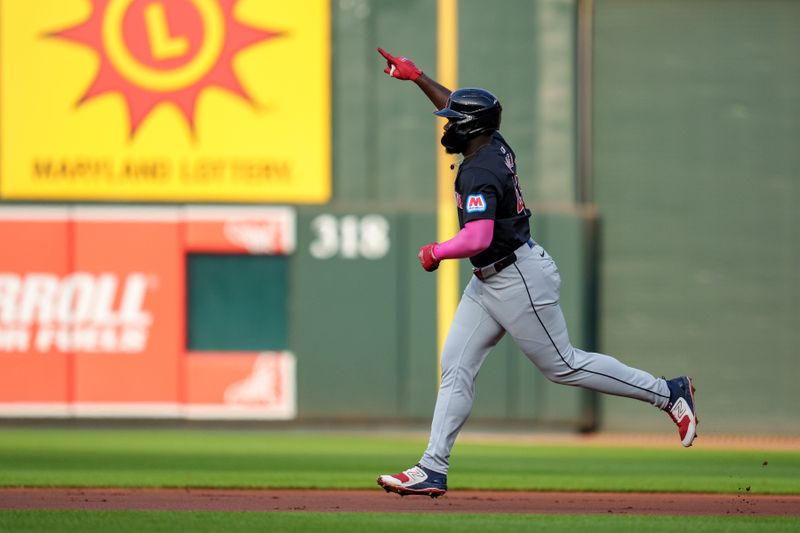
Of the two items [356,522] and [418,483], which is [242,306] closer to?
[418,483]

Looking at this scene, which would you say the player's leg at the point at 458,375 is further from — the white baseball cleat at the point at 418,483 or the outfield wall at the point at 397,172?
the outfield wall at the point at 397,172

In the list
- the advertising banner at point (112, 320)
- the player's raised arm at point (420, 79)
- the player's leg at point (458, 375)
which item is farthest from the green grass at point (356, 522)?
the advertising banner at point (112, 320)

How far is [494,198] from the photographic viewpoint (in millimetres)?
6414

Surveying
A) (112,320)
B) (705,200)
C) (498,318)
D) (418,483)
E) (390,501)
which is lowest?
(390,501)

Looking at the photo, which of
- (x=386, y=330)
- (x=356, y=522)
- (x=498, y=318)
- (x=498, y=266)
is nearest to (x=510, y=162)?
(x=498, y=266)

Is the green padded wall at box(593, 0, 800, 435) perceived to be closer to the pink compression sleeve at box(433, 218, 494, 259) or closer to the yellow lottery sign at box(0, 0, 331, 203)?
the yellow lottery sign at box(0, 0, 331, 203)

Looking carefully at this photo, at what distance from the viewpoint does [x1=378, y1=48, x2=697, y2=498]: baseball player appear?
655cm

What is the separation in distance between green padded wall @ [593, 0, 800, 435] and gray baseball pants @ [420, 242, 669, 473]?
7.20 m

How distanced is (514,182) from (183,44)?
24.9 ft

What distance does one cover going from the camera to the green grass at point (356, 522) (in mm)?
5926

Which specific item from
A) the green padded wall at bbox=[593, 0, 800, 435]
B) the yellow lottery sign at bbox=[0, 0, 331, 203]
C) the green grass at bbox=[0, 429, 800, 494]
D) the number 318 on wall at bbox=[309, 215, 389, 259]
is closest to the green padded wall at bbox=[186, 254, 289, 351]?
the number 318 on wall at bbox=[309, 215, 389, 259]

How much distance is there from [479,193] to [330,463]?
161 inches

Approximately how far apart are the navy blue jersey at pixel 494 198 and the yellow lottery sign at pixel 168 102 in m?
6.96

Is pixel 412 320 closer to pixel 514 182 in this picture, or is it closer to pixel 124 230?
pixel 124 230
